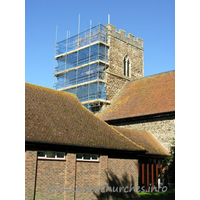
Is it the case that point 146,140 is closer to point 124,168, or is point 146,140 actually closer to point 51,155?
point 124,168

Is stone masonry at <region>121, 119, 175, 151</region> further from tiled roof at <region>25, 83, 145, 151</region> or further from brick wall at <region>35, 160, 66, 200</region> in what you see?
brick wall at <region>35, 160, 66, 200</region>

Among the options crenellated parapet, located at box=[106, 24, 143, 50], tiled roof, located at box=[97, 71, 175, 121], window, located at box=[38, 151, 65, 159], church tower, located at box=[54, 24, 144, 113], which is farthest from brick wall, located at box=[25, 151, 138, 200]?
crenellated parapet, located at box=[106, 24, 143, 50]

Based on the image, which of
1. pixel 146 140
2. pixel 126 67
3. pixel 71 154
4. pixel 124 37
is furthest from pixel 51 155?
pixel 124 37

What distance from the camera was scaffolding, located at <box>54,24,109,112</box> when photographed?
31094 millimetres

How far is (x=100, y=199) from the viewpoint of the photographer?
1591cm

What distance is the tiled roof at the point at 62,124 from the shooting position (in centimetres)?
1451

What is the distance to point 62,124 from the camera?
1608cm

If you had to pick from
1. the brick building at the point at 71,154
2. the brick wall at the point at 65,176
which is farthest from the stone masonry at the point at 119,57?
the brick wall at the point at 65,176

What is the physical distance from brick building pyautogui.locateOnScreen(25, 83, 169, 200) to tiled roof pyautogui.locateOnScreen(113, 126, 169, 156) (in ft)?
1.37

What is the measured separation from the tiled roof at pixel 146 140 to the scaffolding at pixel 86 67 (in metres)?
Result: 8.38
